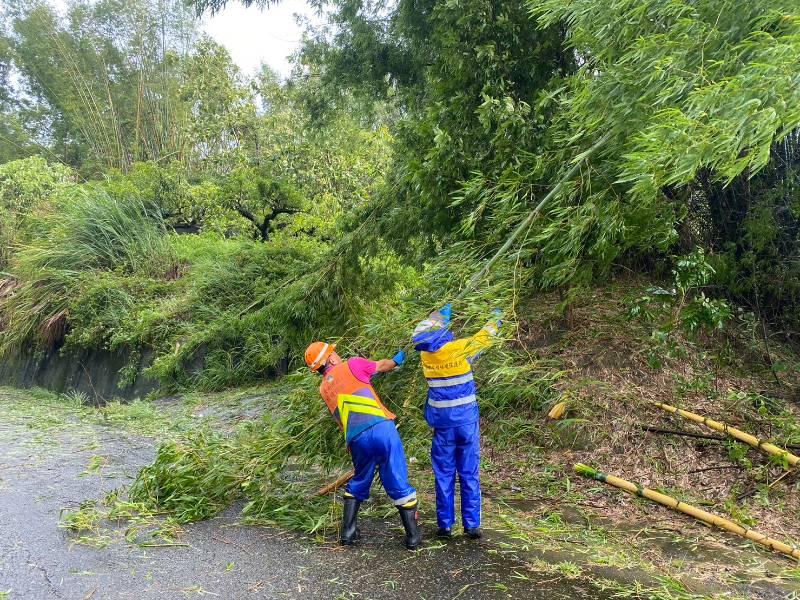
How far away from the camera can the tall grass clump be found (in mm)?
13234

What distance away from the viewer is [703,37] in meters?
3.07

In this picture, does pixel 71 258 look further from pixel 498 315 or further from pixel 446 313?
pixel 498 315

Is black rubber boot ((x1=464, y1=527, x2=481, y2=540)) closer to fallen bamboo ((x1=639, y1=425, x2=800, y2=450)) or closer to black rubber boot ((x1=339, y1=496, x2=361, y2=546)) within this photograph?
black rubber boot ((x1=339, y1=496, x2=361, y2=546))

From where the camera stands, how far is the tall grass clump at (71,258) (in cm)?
1323

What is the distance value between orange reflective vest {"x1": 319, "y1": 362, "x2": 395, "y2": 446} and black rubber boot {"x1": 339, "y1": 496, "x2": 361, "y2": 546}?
0.38 metres

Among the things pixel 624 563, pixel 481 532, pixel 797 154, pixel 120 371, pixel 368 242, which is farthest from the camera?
pixel 120 371

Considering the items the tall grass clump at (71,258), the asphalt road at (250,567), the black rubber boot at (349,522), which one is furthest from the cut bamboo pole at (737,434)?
the tall grass clump at (71,258)

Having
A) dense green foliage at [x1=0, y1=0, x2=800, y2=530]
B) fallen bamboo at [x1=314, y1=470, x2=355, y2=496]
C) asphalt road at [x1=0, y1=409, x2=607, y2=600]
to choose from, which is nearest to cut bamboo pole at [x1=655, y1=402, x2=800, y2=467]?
dense green foliage at [x1=0, y1=0, x2=800, y2=530]

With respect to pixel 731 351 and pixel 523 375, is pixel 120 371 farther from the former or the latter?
→ pixel 731 351

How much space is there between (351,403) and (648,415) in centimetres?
291

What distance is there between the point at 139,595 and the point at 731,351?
5602 mm

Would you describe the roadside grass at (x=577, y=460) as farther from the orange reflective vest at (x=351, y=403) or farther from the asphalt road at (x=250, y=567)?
the orange reflective vest at (x=351, y=403)

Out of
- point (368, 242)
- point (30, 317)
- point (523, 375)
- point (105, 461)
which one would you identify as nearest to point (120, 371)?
point (30, 317)

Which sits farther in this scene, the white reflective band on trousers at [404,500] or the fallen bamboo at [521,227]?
the fallen bamboo at [521,227]
